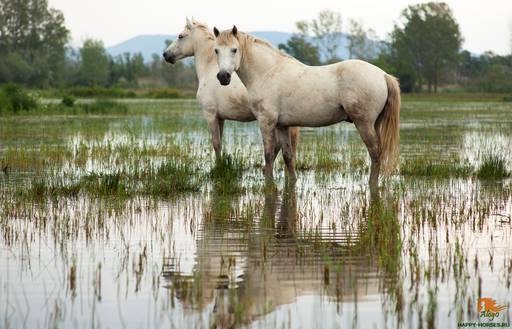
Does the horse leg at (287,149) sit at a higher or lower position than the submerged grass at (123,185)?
higher

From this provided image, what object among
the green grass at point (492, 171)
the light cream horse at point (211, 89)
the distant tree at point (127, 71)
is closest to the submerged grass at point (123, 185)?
the light cream horse at point (211, 89)

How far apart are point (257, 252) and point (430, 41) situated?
8091cm

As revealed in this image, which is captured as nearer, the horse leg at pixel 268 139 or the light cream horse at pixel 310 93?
the light cream horse at pixel 310 93

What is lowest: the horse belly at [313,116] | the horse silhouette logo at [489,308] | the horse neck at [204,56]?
the horse silhouette logo at [489,308]

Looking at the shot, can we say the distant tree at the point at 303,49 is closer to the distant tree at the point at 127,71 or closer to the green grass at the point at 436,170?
the distant tree at the point at 127,71

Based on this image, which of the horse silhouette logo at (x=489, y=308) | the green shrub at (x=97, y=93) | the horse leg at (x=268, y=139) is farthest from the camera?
the green shrub at (x=97, y=93)

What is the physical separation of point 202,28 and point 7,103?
659 inches

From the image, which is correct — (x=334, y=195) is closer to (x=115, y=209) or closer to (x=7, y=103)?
(x=115, y=209)

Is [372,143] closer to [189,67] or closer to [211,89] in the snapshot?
[211,89]

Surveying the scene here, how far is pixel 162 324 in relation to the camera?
4484 millimetres

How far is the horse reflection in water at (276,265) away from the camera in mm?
4910

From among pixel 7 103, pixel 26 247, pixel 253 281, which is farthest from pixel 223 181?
pixel 7 103

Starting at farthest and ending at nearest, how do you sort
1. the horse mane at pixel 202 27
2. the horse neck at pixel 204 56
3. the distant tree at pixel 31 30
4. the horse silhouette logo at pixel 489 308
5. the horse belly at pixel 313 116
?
the distant tree at pixel 31 30
the horse mane at pixel 202 27
the horse neck at pixel 204 56
the horse belly at pixel 313 116
the horse silhouette logo at pixel 489 308

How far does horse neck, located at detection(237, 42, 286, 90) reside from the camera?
1052 centimetres
